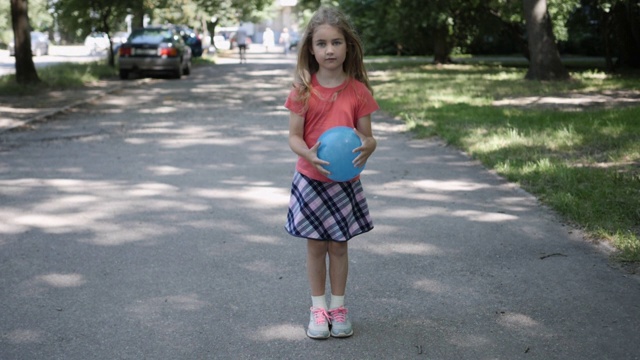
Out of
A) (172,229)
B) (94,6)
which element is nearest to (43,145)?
(172,229)

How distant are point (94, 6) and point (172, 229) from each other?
23.9 meters

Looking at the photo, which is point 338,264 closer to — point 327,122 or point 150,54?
point 327,122

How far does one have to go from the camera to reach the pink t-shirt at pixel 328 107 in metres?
3.94

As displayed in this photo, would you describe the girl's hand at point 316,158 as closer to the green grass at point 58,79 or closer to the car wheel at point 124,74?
the green grass at point 58,79

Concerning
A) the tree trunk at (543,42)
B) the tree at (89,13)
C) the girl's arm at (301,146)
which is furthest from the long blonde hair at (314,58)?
the tree at (89,13)

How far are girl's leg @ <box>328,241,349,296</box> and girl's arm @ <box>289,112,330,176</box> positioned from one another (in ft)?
1.58

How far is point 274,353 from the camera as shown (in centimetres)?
378

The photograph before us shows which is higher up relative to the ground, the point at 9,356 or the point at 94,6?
the point at 94,6

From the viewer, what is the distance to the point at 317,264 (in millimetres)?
4148

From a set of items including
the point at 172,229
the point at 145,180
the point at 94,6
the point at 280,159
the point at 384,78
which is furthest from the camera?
the point at 94,6

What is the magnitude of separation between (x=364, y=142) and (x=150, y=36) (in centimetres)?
2378

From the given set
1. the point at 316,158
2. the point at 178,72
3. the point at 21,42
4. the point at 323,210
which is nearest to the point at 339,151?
the point at 316,158

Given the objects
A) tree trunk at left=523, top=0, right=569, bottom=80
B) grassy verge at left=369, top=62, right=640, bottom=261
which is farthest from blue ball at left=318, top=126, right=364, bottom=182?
tree trunk at left=523, top=0, right=569, bottom=80

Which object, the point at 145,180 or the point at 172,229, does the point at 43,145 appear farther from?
the point at 172,229
